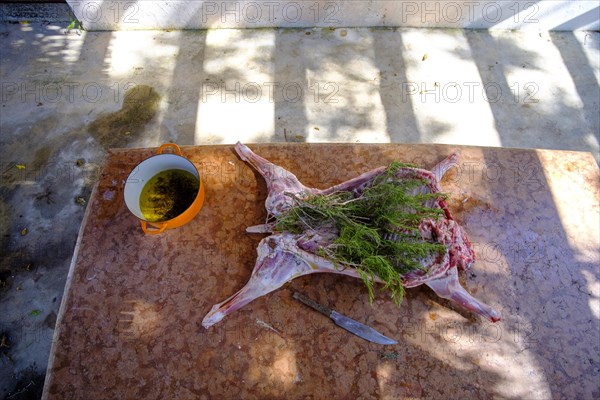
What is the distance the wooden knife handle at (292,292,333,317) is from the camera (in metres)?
2.30

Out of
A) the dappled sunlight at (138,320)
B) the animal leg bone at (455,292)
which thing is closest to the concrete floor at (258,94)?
the dappled sunlight at (138,320)

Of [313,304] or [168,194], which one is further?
[168,194]

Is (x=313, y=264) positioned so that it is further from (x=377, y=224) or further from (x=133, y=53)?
(x=133, y=53)

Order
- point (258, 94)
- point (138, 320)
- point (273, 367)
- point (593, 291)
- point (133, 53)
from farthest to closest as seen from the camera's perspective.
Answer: point (133, 53), point (258, 94), point (593, 291), point (138, 320), point (273, 367)

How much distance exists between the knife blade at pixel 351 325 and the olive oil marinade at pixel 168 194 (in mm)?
1020

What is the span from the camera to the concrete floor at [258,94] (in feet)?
13.3

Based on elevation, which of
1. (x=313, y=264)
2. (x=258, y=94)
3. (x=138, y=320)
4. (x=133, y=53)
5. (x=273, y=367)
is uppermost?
(x=133, y=53)

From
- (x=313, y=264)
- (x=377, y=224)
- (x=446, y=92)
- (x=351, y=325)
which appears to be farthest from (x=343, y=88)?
(x=351, y=325)

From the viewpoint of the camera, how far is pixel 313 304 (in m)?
2.32

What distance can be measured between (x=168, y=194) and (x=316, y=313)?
1.29 meters

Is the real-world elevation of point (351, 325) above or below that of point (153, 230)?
below

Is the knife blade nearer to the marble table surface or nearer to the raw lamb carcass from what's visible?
the marble table surface

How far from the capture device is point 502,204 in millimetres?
2672

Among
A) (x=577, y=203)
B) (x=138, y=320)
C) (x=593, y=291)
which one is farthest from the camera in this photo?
(x=577, y=203)
